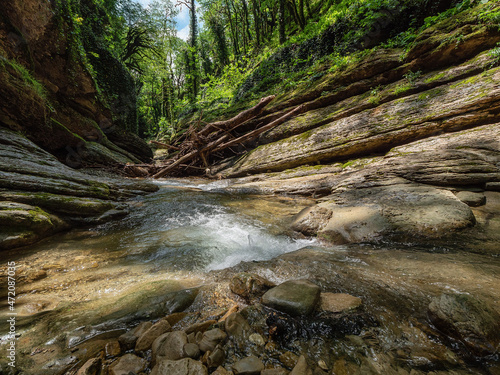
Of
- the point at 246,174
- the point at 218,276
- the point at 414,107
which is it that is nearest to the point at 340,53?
the point at 414,107

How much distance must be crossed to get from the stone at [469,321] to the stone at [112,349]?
235cm

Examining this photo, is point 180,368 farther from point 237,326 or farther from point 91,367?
point 91,367

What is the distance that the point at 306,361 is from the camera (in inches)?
49.8

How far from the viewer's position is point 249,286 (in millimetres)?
2029

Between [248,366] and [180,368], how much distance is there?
1.39 ft

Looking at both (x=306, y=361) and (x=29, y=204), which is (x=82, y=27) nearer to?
(x=29, y=204)

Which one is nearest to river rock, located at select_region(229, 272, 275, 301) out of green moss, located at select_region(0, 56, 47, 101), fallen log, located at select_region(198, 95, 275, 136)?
green moss, located at select_region(0, 56, 47, 101)

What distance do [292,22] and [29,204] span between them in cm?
2211


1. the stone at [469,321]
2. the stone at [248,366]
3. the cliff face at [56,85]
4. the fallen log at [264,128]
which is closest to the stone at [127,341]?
the stone at [248,366]

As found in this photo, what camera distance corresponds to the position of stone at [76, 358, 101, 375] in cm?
121

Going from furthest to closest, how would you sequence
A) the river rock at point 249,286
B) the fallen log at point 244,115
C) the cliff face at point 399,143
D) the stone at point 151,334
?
the fallen log at point 244,115 → the cliff face at point 399,143 → the river rock at point 249,286 → the stone at point 151,334

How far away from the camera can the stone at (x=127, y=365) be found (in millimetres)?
1238

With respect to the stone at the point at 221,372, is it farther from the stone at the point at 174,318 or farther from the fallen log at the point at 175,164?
the fallen log at the point at 175,164

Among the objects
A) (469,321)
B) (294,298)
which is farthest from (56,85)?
(469,321)
